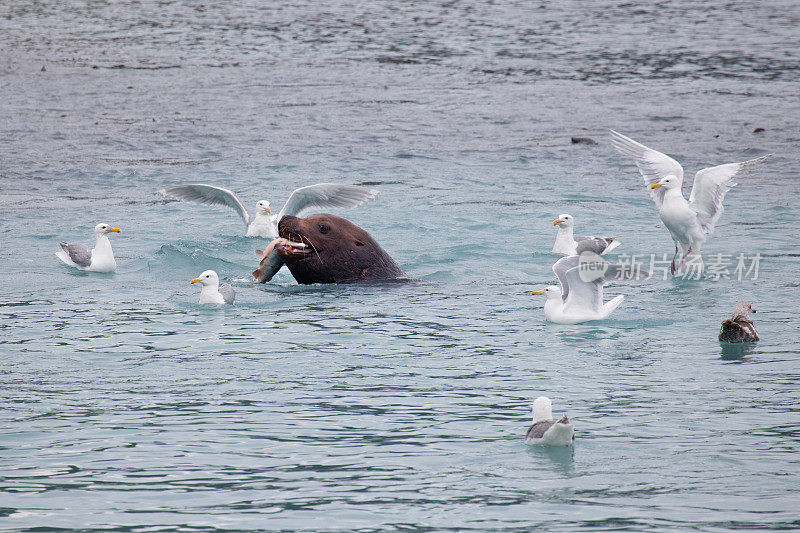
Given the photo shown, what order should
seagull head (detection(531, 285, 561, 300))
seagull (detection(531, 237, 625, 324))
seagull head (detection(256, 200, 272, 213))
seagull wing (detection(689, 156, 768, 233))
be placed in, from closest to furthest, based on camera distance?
seagull (detection(531, 237, 625, 324)), seagull head (detection(531, 285, 561, 300)), seagull wing (detection(689, 156, 768, 233)), seagull head (detection(256, 200, 272, 213))

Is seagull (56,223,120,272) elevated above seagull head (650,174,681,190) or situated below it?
below

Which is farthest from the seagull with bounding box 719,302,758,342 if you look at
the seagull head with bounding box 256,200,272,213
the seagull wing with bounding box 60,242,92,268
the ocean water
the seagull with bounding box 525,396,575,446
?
the seagull wing with bounding box 60,242,92,268

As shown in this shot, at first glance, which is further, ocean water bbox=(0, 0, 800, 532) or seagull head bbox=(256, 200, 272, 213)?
seagull head bbox=(256, 200, 272, 213)

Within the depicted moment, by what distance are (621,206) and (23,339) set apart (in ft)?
26.1

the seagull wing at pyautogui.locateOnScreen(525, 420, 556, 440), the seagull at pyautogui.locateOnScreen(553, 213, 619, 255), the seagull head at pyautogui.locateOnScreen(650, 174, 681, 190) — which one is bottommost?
the seagull at pyautogui.locateOnScreen(553, 213, 619, 255)

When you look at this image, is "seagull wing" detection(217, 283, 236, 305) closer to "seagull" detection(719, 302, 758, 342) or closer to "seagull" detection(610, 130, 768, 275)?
"seagull" detection(719, 302, 758, 342)

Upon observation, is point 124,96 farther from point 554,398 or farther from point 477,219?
point 554,398

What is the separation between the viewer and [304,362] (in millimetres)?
8125

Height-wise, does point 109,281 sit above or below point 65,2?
below

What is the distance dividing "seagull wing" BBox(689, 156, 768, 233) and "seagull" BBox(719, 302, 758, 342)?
9.40ft

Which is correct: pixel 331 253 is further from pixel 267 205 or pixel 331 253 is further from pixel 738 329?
pixel 738 329

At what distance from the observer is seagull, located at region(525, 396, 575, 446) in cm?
617

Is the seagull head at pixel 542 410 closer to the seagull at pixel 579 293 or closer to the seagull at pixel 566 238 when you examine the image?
the seagull at pixel 579 293

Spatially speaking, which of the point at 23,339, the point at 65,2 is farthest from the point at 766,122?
the point at 65,2
